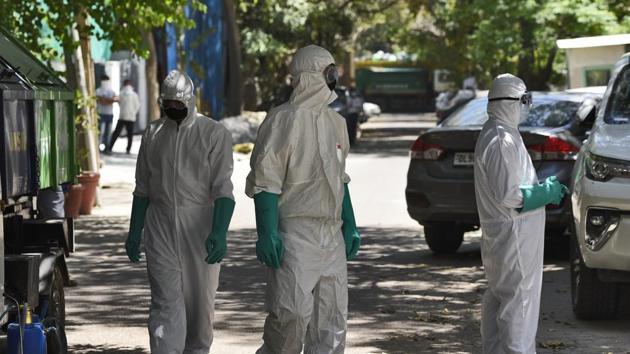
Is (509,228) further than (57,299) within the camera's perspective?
No

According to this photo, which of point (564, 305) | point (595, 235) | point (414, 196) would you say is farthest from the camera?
point (414, 196)

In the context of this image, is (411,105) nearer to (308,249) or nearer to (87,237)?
(87,237)

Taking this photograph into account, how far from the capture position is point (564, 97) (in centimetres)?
1391

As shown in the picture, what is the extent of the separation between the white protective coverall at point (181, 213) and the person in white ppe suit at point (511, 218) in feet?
4.71

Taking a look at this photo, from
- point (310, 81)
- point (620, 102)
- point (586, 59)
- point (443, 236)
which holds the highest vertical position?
point (310, 81)

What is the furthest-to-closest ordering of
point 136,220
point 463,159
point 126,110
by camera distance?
1. point 126,110
2. point 463,159
3. point 136,220

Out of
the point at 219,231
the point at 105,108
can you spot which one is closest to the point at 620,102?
the point at 219,231

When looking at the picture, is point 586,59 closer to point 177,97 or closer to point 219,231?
point 177,97

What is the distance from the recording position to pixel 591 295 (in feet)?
32.0

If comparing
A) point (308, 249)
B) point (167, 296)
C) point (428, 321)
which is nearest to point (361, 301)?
point (428, 321)

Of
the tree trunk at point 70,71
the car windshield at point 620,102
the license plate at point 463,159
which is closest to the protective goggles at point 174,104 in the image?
the car windshield at point 620,102

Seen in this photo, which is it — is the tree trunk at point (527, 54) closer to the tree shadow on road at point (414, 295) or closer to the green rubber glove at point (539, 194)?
the tree shadow on road at point (414, 295)

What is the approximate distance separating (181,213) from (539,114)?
6405 mm

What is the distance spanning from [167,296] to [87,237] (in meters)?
8.26
